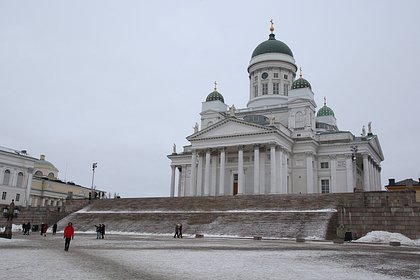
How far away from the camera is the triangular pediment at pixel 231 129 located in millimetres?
56809

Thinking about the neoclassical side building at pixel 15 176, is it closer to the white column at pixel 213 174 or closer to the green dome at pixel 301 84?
the white column at pixel 213 174

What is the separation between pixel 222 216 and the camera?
37875 millimetres

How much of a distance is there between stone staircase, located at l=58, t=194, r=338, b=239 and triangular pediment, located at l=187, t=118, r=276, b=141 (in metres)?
14.8

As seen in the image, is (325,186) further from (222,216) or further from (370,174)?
(222,216)

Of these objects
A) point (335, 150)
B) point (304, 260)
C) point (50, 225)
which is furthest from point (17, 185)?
point (304, 260)

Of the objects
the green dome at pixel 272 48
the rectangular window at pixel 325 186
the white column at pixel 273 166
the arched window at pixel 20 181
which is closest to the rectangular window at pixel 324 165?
the rectangular window at pixel 325 186

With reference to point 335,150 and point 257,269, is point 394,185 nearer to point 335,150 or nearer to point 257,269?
point 335,150

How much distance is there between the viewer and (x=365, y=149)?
58.3 metres

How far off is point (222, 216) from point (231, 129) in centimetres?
2315

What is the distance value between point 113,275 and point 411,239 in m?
25.6

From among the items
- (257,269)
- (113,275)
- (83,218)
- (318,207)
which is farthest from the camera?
(83,218)

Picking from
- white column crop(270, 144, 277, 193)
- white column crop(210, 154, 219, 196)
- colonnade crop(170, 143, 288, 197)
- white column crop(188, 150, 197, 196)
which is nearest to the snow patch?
white column crop(270, 144, 277, 193)

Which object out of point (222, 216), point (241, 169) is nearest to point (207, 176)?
point (241, 169)

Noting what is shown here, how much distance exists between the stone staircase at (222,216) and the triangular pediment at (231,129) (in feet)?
48.5
